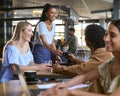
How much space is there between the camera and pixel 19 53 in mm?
3059

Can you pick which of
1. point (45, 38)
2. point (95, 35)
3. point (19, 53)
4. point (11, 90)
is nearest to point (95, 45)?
point (95, 35)

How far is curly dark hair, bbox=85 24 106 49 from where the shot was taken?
8.55ft

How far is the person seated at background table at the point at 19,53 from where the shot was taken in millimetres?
2908

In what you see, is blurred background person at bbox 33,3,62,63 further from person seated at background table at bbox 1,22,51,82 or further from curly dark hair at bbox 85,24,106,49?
curly dark hair at bbox 85,24,106,49

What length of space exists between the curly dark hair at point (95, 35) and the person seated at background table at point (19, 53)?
717 mm

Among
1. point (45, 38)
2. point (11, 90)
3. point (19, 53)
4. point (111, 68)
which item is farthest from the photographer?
point (45, 38)

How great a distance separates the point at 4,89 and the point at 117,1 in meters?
10.7

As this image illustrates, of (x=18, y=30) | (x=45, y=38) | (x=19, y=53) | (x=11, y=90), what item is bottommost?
(x=11, y=90)

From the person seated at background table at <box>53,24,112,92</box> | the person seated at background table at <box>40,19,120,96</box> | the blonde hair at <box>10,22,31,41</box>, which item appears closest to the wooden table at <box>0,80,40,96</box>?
the person seated at background table at <box>40,19,120,96</box>

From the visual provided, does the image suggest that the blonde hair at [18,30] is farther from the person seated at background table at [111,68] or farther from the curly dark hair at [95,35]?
the person seated at background table at [111,68]

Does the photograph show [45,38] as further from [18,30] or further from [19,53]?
[19,53]

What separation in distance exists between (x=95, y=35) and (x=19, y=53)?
0.86 metres

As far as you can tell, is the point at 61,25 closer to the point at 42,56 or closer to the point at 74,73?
the point at 42,56

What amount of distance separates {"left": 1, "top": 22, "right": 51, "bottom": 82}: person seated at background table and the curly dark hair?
72cm
